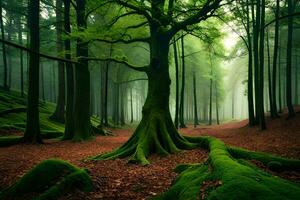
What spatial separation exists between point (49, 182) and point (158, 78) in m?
7.48

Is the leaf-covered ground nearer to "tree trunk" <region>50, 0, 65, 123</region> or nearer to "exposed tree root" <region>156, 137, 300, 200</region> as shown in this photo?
"exposed tree root" <region>156, 137, 300, 200</region>

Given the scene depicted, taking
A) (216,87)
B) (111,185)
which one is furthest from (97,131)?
(216,87)

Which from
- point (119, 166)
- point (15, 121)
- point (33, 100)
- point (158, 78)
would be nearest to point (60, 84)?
point (15, 121)

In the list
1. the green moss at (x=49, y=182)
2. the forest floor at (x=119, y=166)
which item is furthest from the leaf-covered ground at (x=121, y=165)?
the green moss at (x=49, y=182)

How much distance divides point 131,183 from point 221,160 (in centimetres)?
264

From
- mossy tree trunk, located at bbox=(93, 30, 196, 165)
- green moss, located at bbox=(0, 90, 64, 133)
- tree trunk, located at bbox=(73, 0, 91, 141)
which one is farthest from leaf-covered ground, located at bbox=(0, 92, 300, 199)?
green moss, located at bbox=(0, 90, 64, 133)

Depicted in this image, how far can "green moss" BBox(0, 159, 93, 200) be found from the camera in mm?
6367

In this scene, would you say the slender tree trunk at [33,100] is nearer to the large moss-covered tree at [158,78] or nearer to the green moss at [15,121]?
the green moss at [15,121]

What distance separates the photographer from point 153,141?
12078 mm

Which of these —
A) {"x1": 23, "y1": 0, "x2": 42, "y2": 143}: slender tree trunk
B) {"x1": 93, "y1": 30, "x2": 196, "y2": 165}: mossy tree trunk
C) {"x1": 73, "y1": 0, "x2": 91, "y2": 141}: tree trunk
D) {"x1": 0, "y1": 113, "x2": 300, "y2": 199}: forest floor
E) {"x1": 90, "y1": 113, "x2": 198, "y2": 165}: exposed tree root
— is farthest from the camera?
{"x1": 73, "y1": 0, "x2": 91, "y2": 141}: tree trunk

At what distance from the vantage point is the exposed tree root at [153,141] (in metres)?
11.6

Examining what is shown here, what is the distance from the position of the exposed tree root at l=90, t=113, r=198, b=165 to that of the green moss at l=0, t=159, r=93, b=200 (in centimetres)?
403

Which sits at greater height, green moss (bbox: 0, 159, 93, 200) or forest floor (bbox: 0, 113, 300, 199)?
green moss (bbox: 0, 159, 93, 200)

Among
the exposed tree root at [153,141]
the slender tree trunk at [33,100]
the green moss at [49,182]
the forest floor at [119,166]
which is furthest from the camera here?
the slender tree trunk at [33,100]
